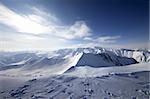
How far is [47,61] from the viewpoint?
30.7 metres

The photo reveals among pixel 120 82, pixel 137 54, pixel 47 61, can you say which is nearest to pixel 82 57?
pixel 47 61

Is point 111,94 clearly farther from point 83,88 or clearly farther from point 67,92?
point 67,92

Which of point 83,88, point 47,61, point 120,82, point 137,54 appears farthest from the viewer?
point 137,54

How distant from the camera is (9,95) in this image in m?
8.06

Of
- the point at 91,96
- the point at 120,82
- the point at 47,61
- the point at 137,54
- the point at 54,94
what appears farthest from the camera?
the point at 137,54

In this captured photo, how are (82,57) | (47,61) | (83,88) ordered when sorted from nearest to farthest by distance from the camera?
(83,88) < (82,57) < (47,61)

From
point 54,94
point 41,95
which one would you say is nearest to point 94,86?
point 54,94

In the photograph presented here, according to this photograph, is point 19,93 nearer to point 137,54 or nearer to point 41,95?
point 41,95

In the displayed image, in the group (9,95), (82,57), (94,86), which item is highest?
(82,57)

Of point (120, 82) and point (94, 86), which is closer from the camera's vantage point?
point (94, 86)

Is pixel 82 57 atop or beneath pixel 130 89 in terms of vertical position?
atop

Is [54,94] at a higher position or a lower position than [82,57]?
lower

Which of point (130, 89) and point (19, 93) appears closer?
point (130, 89)

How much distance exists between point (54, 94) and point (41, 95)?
0.77 meters
